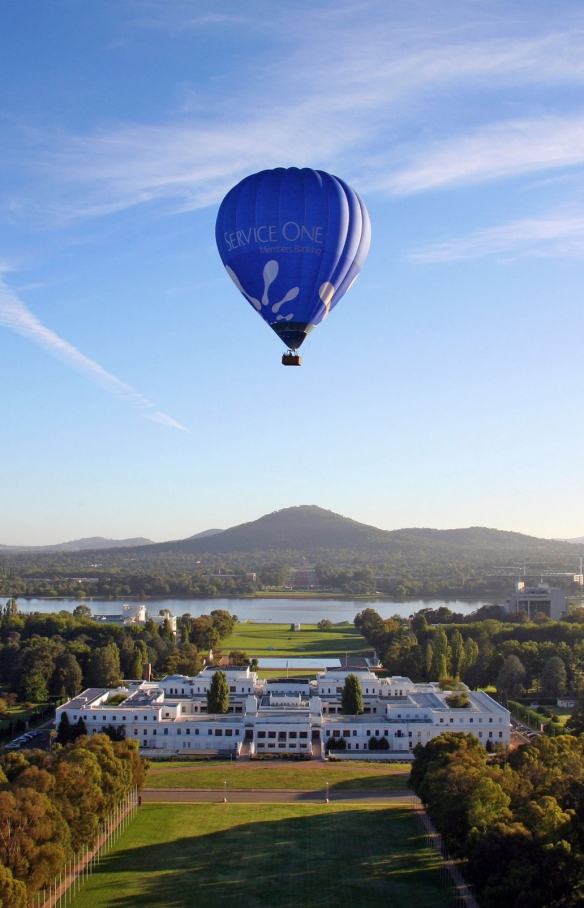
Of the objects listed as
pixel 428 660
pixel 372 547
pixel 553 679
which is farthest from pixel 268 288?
pixel 372 547

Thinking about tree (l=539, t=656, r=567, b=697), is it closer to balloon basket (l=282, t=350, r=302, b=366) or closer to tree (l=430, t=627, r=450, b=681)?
tree (l=430, t=627, r=450, b=681)

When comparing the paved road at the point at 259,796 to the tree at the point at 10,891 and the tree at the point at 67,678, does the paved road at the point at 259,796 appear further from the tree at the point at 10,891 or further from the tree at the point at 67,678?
the tree at the point at 67,678

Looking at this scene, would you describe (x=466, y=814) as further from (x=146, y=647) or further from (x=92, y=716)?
(x=146, y=647)

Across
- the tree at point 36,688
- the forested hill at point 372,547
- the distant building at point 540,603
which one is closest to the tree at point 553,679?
→ the tree at point 36,688

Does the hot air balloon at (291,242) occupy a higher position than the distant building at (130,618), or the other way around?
the hot air balloon at (291,242)

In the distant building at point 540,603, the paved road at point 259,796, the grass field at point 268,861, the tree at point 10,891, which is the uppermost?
the distant building at point 540,603

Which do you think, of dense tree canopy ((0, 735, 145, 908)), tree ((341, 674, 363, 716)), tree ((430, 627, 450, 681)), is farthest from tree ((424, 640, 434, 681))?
dense tree canopy ((0, 735, 145, 908))
